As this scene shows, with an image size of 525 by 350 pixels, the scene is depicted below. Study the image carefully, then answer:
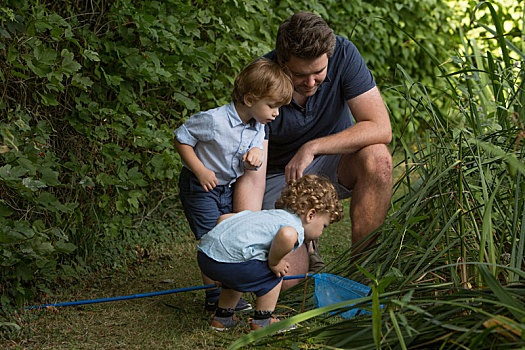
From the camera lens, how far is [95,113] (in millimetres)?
3045

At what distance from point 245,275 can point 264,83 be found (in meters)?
0.77

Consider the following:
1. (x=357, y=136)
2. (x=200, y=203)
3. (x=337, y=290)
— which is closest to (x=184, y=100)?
Answer: (x=200, y=203)

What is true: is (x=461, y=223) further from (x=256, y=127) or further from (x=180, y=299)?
(x=180, y=299)

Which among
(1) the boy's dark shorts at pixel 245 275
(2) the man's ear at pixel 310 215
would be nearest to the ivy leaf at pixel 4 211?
(1) the boy's dark shorts at pixel 245 275

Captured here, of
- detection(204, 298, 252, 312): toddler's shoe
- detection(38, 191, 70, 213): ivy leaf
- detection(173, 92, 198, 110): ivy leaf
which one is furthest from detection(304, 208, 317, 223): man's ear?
detection(173, 92, 198, 110): ivy leaf

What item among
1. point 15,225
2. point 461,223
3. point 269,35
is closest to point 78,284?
point 15,225

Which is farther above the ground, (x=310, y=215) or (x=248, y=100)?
(x=248, y=100)

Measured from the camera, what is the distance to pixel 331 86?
119 inches

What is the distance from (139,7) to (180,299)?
1549mm

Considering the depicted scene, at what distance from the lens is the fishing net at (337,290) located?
7.18 ft

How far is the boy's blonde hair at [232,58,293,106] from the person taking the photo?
2516mm

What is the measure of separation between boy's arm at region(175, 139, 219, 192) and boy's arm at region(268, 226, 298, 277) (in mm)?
430

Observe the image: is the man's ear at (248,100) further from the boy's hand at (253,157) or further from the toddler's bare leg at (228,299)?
the toddler's bare leg at (228,299)

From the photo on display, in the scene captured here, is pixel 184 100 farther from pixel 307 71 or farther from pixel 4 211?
pixel 4 211
